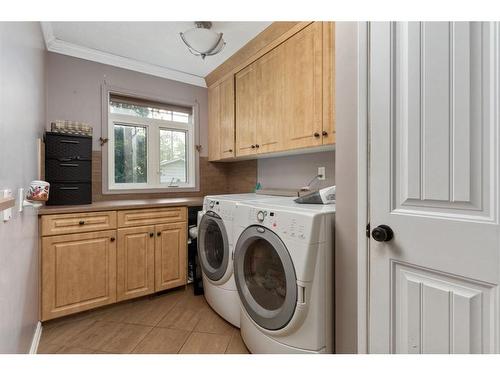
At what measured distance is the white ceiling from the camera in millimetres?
2010

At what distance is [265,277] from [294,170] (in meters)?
1.19

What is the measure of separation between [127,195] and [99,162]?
42 cm

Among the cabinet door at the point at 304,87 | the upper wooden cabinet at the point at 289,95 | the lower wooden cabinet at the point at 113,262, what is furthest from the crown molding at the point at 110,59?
the lower wooden cabinet at the point at 113,262

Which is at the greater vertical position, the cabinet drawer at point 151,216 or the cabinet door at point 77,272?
the cabinet drawer at point 151,216

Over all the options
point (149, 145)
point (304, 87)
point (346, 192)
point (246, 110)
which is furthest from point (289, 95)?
A: point (149, 145)

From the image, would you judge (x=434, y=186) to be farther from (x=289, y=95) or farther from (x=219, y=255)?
(x=219, y=255)

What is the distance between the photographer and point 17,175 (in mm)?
1150

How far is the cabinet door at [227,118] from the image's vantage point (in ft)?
8.73

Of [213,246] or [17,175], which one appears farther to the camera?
[213,246]

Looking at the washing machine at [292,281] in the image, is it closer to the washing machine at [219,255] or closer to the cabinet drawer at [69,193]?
the washing machine at [219,255]

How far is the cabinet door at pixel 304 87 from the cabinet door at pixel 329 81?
35 millimetres

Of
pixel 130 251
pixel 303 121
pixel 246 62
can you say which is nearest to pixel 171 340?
pixel 130 251

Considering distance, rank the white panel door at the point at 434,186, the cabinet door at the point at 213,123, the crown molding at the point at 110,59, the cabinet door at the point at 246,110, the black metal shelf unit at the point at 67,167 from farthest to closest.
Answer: the cabinet door at the point at 213,123 → the cabinet door at the point at 246,110 → the crown molding at the point at 110,59 → the black metal shelf unit at the point at 67,167 → the white panel door at the point at 434,186
